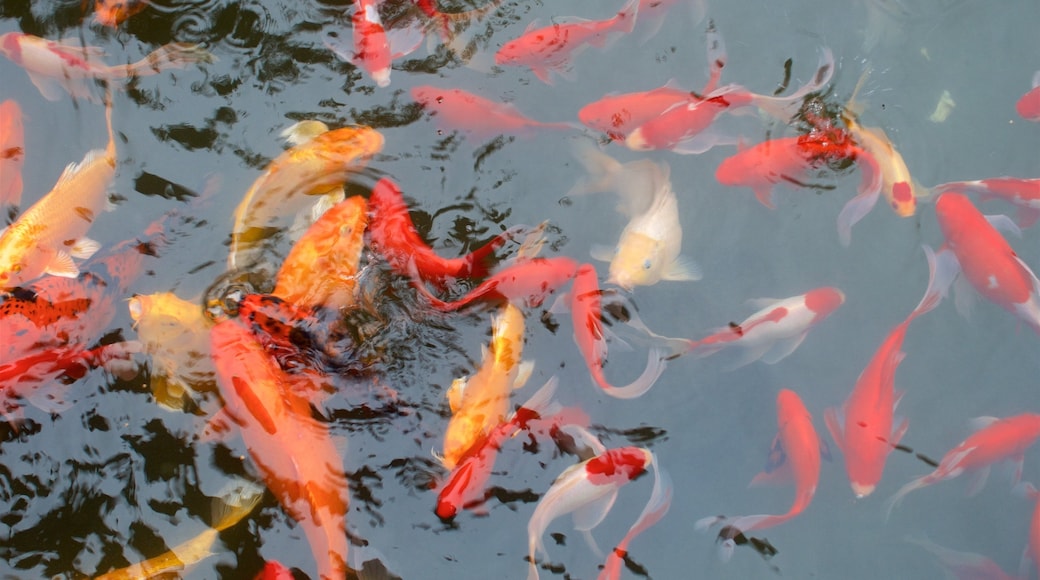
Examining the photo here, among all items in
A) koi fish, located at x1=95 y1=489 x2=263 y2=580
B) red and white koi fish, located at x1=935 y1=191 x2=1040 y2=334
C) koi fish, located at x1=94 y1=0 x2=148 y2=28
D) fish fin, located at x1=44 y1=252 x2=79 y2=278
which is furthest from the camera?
koi fish, located at x1=94 y1=0 x2=148 y2=28

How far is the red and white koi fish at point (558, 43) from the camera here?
12.8 ft

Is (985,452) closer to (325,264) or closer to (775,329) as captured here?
(775,329)

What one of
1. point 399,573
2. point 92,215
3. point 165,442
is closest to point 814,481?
point 399,573

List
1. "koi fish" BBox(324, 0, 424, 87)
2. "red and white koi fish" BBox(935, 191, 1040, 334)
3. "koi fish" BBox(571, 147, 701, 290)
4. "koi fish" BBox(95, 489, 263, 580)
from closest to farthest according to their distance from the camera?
1. "koi fish" BBox(95, 489, 263, 580)
2. "red and white koi fish" BBox(935, 191, 1040, 334)
3. "koi fish" BBox(571, 147, 701, 290)
4. "koi fish" BBox(324, 0, 424, 87)

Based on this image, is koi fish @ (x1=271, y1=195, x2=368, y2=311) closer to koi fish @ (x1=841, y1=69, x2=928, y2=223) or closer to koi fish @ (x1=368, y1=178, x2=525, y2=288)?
koi fish @ (x1=368, y1=178, x2=525, y2=288)

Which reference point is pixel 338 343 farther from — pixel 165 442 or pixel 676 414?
pixel 676 414

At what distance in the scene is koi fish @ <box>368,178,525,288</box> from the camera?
3.57m

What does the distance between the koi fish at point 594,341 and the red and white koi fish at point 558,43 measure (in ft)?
3.74

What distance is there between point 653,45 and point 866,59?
112 cm

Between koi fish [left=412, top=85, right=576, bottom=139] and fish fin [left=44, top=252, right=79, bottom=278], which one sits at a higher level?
koi fish [left=412, top=85, right=576, bottom=139]

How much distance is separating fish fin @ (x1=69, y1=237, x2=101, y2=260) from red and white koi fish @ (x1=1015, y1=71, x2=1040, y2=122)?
4714 millimetres

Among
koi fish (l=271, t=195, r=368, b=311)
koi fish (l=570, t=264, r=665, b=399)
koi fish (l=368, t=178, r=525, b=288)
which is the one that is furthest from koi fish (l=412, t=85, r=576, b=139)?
koi fish (l=570, t=264, r=665, b=399)

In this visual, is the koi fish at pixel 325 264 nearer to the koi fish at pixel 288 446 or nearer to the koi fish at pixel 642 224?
the koi fish at pixel 288 446

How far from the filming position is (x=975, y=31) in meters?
4.02
